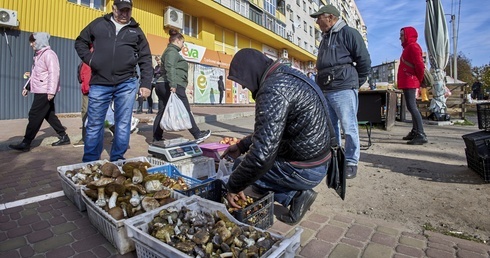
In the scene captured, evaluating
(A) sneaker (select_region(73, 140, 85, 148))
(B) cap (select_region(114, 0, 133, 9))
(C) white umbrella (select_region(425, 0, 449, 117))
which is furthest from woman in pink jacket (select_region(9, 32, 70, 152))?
(C) white umbrella (select_region(425, 0, 449, 117))

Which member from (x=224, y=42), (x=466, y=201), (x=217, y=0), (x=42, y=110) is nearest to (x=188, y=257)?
(x=466, y=201)

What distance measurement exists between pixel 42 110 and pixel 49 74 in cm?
64

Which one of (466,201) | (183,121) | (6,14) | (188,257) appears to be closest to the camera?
(188,257)

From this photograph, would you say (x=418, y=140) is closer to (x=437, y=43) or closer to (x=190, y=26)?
(x=437, y=43)

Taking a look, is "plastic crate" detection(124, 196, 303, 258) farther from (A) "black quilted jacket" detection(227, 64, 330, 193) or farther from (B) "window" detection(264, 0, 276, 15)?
(B) "window" detection(264, 0, 276, 15)

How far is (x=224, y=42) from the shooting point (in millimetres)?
23203

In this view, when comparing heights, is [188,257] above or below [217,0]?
below

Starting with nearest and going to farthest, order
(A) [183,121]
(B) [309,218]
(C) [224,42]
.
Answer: (B) [309,218] → (A) [183,121] → (C) [224,42]

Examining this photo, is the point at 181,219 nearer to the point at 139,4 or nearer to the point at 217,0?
the point at 139,4

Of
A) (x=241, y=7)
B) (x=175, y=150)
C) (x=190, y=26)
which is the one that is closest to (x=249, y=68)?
(x=175, y=150)

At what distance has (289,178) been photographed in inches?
87.4

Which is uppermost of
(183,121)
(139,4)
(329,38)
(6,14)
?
(139,4)

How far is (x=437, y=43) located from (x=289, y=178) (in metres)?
10.2

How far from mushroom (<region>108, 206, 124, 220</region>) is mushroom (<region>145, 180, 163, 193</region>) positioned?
1.01ft
